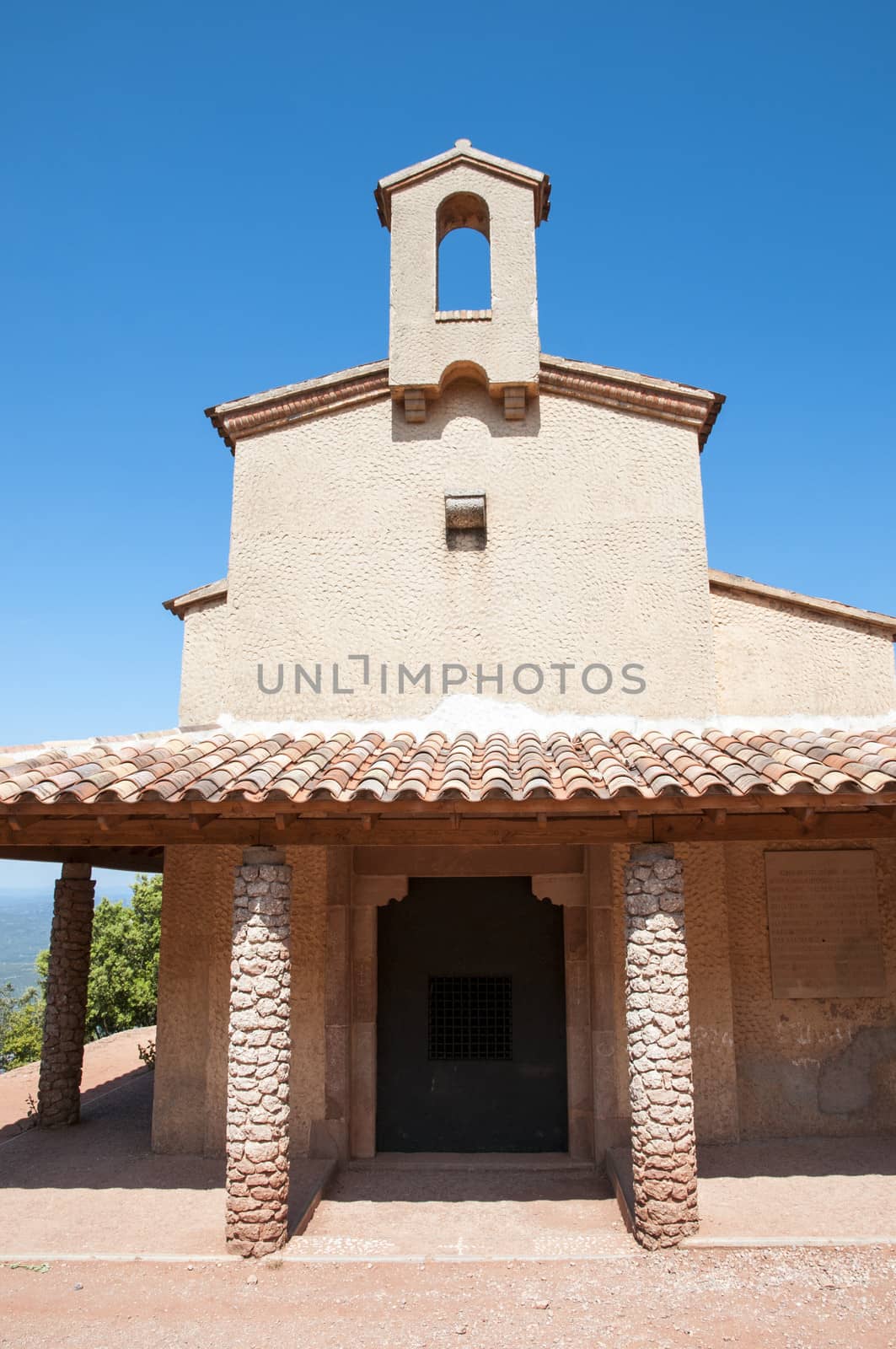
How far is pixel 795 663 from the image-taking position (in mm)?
9594

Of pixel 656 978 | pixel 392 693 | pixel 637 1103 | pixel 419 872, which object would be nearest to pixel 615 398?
pixel 392 693

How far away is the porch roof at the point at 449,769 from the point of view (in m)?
6.41

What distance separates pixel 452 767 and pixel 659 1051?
2534 millimetres

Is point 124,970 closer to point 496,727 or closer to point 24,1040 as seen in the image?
point 24,1040

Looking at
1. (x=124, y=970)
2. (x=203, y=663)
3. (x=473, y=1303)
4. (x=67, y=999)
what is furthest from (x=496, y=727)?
(x=124, y=970)

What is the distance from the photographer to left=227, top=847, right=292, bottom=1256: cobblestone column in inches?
262

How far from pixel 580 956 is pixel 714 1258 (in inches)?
117

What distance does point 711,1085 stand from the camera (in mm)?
8578

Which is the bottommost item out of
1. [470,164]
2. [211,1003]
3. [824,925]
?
[211,1003]

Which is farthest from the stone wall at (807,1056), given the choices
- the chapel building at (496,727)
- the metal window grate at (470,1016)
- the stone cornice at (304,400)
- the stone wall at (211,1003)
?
the stone cornice at (304,400)

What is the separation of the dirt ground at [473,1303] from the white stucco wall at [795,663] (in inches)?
189

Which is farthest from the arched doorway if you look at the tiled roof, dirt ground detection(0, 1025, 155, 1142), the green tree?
the green tree

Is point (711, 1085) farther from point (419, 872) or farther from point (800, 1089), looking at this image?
point (419, 872)

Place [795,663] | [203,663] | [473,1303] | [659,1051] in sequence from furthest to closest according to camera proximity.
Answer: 1. [203,663]
2. [795,663]
3. [659,1051]
4. [473,1303]
